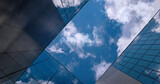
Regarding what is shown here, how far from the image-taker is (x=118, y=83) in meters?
16.6

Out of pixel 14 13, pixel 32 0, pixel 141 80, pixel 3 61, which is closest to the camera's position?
pixel 14 13

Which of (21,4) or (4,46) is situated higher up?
(21,4)

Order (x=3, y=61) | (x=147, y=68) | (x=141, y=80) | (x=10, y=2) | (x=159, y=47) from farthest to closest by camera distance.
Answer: (x=159, y=47) → (x=147, y=68) → (x=141, y=80) → (x=3, y=61) → (x=10, y=2)

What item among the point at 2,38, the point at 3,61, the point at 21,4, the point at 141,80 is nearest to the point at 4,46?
the point at 2,38

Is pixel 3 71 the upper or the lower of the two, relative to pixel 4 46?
lower

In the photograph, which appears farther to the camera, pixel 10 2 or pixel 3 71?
pixel 3 71

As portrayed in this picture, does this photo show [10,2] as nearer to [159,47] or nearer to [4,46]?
[4,46]

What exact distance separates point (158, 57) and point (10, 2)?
1781 cm

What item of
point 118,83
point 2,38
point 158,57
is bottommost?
point 118,83

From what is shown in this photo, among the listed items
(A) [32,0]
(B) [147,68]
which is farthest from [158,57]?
(A) [32,0]

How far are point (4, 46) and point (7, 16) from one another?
201 cm

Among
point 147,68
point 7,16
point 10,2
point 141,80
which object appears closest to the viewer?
point 10,2

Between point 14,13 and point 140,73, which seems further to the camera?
point 140,73

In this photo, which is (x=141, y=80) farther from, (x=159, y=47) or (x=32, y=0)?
(x=32, y=0)
